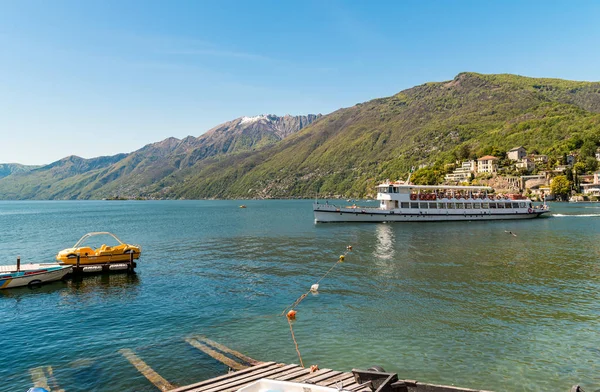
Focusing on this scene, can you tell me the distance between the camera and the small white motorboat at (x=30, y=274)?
29.7 m

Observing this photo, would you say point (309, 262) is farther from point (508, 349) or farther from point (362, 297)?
point (508, 349)

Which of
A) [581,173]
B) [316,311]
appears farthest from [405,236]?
[581,173]

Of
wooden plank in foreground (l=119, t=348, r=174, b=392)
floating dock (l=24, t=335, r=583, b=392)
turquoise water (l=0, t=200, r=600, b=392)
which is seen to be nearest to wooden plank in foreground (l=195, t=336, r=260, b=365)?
floating dock (l=24, t=335, r=583, b=392)

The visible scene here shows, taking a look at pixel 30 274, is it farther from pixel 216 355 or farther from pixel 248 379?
pixel 248 379

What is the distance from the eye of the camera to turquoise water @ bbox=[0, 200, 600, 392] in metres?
14.8

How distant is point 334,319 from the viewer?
2108cm

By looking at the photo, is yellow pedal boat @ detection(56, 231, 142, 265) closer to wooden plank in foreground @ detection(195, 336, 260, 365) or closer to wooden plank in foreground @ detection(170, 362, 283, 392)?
wooden plank in foreground @ detection(195, 336, 260, 365)

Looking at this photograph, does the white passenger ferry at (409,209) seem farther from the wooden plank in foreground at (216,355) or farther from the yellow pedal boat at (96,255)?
the wooden plank in foreground at (216,355)

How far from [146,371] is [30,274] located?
925 inches

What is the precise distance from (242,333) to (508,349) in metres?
13.3

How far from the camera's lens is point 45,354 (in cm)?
1702

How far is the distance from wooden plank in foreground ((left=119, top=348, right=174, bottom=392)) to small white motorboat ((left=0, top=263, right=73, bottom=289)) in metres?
20.2

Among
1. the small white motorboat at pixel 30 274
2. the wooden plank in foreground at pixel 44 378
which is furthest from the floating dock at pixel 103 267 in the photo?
the wooden plank in foreground at pixel 44 378

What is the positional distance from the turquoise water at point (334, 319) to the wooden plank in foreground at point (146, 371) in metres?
0.23
